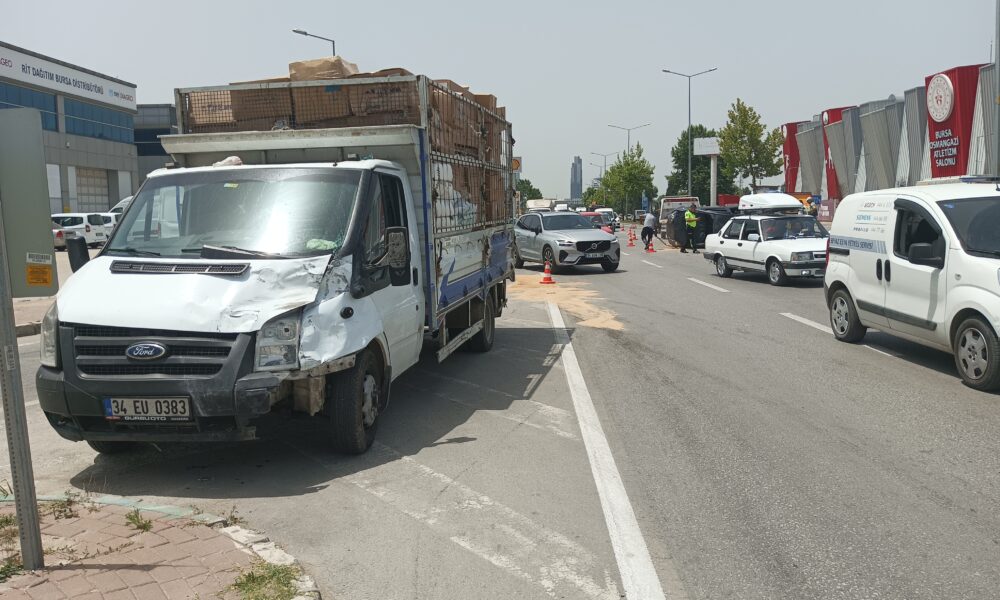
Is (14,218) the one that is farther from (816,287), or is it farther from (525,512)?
(816,287)

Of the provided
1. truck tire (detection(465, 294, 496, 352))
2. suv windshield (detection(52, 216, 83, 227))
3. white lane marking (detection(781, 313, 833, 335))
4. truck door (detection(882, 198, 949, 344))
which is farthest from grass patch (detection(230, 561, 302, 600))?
suv windshield (detection(52, 216, 83, 227))

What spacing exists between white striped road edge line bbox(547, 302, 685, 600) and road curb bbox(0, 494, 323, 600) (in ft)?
4.83

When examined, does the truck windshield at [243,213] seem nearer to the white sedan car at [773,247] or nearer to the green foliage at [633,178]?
the white sedan car at [773,247]

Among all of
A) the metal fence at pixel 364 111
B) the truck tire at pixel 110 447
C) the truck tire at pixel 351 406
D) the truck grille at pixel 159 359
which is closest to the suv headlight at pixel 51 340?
the truck grille at pixel 159 359

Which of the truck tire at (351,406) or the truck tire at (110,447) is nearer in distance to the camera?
the truck tire at (351,406)

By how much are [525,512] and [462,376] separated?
166 inches

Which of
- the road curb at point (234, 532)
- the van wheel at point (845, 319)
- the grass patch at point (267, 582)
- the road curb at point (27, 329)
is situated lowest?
the road curb at point (27, 329)

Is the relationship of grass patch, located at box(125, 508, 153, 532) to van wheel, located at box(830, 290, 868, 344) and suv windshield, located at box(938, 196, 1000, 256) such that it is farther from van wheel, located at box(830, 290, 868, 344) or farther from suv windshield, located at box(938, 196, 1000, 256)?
van wheel, located at box(830, 290, 868, 344)

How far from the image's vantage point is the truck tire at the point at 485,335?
1030 centimetres

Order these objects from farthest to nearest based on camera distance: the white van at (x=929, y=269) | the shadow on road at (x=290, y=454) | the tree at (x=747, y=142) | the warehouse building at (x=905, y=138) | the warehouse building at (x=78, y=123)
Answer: the tree at (x=747, y=142) → the warehouse building at (x=78, y=123) → the warehouse building at (x=905, y=138) → the white van at (x=929, y=269) → the shadow on road at (x=290, y=454)

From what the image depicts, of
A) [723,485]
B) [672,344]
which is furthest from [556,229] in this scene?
[723,485]

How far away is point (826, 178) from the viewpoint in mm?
55406

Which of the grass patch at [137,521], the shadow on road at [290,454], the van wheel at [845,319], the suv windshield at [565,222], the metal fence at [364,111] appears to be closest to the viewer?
the grass patch at [137,521]

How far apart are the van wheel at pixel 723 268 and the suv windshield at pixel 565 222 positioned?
180 inches
